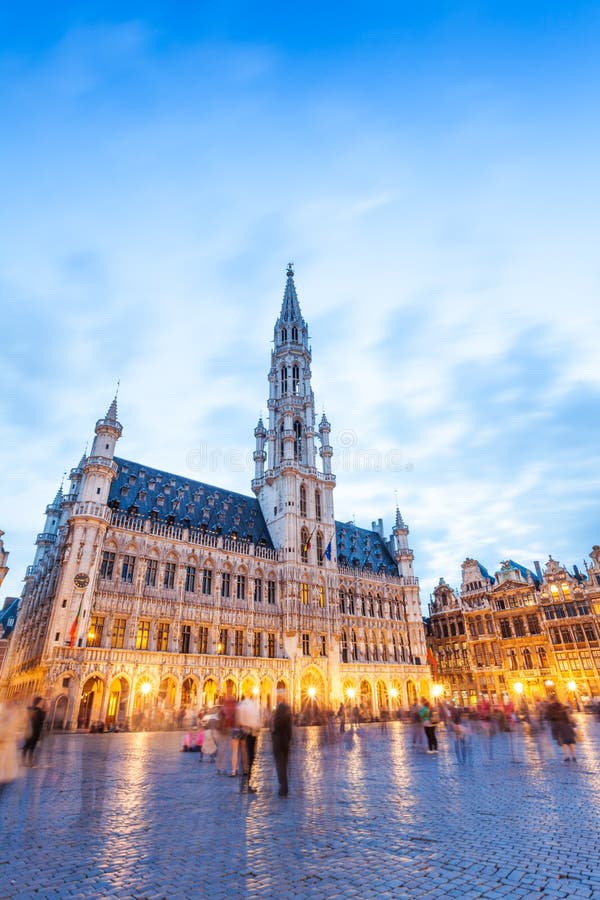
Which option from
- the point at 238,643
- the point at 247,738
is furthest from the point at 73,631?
the point at 247,738

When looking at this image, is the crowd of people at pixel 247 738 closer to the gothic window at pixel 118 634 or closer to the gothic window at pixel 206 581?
the gothic window at pixel 118 634

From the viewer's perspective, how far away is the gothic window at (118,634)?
38.2 meters

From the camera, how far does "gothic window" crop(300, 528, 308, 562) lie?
54.1 metres

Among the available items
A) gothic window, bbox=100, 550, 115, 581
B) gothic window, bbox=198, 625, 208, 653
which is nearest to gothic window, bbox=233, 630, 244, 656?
gothic window, bbox=198, 625, 208, 653

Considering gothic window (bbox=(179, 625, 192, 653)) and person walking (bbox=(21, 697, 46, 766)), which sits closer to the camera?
person walking (bbox=(21, 697, 46, 766))

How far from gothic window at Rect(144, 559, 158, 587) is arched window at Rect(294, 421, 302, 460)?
22262mm

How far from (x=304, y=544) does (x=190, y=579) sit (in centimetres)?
1447

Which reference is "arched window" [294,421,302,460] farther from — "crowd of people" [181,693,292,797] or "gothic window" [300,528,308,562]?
"crowd of people" [181,693,292,797]

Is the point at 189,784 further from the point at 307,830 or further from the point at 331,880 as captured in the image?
the point at 331,880

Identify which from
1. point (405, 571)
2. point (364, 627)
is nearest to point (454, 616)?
point (405, 571)

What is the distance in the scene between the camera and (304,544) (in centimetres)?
5497

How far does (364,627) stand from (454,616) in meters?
15.9

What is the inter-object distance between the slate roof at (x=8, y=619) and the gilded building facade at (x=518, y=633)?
198 ft

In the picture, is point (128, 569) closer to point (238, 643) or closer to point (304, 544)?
point (238, 643)
